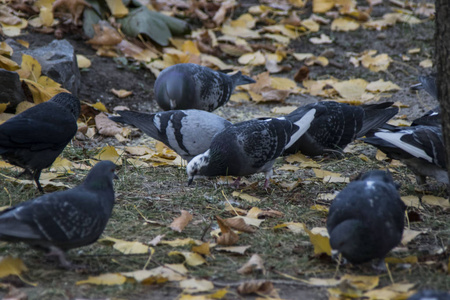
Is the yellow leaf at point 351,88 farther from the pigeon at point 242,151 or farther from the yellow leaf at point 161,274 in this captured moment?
the yellow leaf at point 161,274

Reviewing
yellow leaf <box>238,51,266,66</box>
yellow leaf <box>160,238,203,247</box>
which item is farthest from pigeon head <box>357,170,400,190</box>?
yellow leaf <box>238,51,266,66</box>

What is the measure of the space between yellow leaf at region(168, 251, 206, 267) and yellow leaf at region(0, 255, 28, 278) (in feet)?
2.45

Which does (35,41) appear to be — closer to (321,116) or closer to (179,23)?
(179,23)

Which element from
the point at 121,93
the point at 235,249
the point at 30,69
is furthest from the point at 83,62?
the point at 235,249

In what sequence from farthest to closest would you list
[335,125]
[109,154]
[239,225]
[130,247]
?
[335,125] → [109,154] → [239,225] → [130,247]

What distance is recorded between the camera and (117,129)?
5.88 m

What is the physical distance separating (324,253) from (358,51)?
237 inches

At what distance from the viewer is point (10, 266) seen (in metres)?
2.71

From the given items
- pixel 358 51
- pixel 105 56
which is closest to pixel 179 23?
pixel 105 56

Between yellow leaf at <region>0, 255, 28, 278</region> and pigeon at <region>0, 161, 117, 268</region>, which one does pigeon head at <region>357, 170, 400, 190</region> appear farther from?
yellow leaf at <region>0, 255, 28, 278</region>

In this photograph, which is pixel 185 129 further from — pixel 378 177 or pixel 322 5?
pixel 322 5

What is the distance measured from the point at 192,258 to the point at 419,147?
6.73 ft

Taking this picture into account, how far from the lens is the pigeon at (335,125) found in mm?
5367

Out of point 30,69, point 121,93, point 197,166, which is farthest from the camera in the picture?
point 121,93
